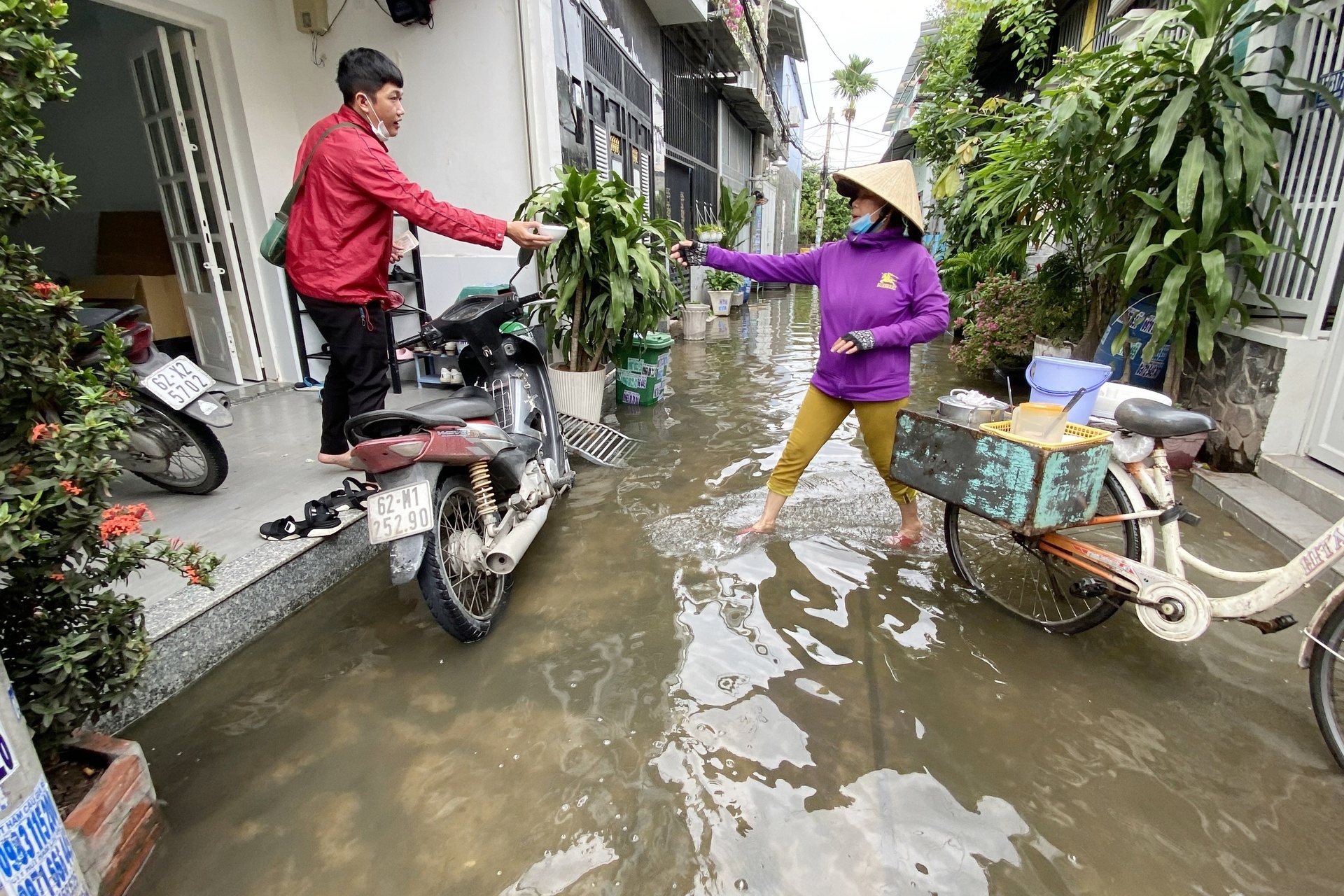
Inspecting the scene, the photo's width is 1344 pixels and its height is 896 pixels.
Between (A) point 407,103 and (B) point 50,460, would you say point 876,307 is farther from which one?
(A) point 407,103

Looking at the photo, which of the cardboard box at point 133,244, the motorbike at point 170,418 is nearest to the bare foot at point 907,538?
the motorbike at point 170,418

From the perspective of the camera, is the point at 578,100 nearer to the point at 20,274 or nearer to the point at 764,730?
the point at 20,274

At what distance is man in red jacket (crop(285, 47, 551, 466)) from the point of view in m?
2.79

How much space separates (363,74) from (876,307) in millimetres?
2419

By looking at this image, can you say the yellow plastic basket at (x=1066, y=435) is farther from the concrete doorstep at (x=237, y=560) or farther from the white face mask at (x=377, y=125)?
the white face mask at (x=377, y=125)

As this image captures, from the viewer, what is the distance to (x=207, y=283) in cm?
489

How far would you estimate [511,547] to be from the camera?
239cm

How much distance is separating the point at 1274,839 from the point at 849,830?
1056 millimetres

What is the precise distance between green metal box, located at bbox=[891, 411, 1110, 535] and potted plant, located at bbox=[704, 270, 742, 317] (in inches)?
354

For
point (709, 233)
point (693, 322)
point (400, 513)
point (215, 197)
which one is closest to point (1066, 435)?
point (400, 513)

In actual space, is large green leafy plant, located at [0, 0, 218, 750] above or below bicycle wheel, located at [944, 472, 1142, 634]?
above

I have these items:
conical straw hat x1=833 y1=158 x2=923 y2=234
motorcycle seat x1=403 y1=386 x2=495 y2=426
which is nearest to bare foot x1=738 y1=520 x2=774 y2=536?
motorcycle seat x1=403 y1=386 x2=495 y2=426

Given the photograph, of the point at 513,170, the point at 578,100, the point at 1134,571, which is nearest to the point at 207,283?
the point at 513,170

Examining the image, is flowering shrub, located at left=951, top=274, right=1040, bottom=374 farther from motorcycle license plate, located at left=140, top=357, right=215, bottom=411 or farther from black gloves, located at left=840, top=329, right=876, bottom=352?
motorcycle license plate, located at left=140, top=357, right=215, bottom=411
